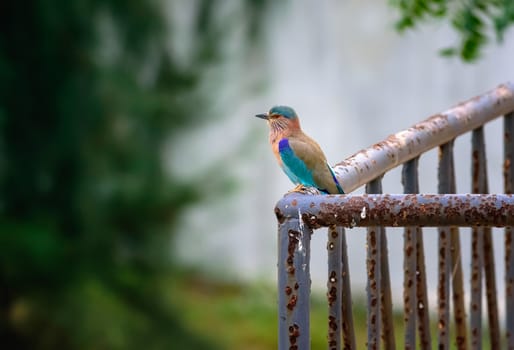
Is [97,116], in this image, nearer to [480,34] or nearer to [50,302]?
[50,302]

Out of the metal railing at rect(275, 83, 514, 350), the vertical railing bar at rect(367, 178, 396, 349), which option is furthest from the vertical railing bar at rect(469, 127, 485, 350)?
the vertical railing bar at rect(367, 178, 396, 349)

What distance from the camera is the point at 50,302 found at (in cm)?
444

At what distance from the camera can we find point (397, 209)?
1.05m

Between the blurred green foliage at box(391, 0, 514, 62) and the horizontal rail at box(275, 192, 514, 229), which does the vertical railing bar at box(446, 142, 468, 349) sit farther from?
the blurred green foliage at box(391, 0, 514, 62)

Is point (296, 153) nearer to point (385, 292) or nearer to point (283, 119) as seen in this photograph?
point (283, 119)

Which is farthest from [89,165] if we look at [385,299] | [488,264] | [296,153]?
[385,299]

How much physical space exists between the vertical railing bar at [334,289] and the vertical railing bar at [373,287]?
3.7 inches

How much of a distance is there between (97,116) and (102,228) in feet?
1.55

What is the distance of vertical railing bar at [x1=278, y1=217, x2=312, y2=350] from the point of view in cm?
106

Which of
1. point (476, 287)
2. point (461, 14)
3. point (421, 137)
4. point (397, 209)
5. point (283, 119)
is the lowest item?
point (397, 209)

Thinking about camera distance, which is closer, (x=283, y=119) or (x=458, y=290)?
(x=458, y=290)

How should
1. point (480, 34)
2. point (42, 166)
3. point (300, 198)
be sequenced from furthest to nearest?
point (42, 166) → point (480, 34) → point (300, 198)

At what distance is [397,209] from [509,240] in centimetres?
70

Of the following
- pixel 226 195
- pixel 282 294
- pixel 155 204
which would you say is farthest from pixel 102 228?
pixel 282 294
